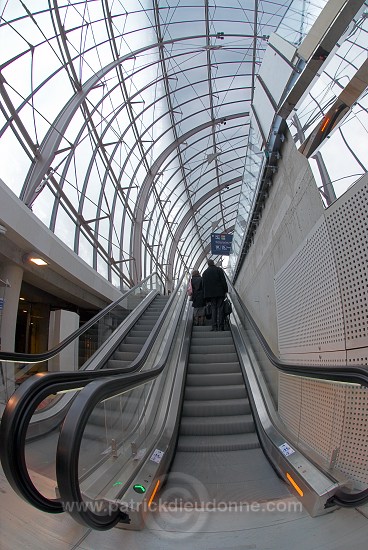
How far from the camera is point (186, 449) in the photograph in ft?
14.1

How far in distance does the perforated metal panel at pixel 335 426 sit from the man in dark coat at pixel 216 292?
477 centimetres

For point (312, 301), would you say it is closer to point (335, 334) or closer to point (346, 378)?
point (335, 334)

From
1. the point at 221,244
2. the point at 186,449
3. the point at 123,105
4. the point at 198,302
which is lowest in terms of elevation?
the point at 186,449

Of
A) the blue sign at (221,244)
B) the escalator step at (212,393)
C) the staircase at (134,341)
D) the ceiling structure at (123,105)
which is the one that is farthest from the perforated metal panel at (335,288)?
the blue sign at (221,244)

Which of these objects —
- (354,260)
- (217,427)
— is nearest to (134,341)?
(217,427)

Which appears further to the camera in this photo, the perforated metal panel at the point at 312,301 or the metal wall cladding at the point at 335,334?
the perforated metal panel at the point at 312,301

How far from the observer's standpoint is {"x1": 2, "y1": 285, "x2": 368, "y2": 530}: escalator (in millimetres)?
2137

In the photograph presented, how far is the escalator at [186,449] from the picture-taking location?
84.1 inches

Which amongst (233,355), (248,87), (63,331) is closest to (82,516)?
(233,355)

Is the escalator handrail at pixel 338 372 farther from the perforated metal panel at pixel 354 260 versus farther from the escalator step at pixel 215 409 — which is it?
the escalator step at pixel 215 409

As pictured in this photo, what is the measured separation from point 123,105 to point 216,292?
13887 mm

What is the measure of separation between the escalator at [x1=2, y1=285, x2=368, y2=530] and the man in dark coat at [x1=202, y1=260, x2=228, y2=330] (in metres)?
2.12

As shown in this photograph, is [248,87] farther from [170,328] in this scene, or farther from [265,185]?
[170,328]

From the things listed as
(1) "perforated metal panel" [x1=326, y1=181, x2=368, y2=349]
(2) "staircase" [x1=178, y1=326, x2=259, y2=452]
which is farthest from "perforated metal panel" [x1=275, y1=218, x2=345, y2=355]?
(2) "staircase" [x1=178, y1=326, x2=259, y2=452]
